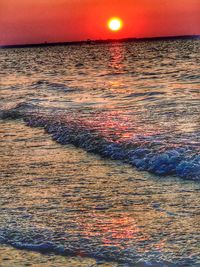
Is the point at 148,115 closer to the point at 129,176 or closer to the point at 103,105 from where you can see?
the point at 103,105

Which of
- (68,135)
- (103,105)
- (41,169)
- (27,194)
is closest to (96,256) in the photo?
(27,194)

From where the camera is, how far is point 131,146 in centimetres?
910

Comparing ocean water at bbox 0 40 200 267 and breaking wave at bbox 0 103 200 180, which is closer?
ocean water at bbox 0 40 200 267

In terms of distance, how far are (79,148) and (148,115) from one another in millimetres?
3494

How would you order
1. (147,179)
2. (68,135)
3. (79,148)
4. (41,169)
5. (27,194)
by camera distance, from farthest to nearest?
(68,135) < (79,148) < (41,169) < (147,179) < (27,194)

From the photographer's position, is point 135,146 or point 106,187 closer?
point 106,187

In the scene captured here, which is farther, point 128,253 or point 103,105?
point 103,105

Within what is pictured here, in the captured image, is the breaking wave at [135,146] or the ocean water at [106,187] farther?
the breaking wave at [135,146]

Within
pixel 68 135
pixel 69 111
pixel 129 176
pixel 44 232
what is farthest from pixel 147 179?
pixel 69 111

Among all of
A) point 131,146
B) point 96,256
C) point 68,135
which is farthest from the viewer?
point 68,135

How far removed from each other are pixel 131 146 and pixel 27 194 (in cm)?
282

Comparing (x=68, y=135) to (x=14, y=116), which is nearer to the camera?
(x=68, y=135)

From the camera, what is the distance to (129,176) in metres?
7.48

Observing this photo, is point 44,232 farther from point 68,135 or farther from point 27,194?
point 68,135
